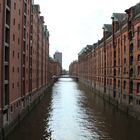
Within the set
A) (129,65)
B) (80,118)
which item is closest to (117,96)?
(129,65)

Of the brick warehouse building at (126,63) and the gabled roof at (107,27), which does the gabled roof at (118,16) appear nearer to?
the brick warehouse building at (126,63)

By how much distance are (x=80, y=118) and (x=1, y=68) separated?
58.5 feet

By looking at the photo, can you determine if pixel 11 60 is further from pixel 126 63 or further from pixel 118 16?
pixel 118 16

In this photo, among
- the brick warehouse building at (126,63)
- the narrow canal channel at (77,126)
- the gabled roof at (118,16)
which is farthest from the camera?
A: the gabled roof at (118,16)

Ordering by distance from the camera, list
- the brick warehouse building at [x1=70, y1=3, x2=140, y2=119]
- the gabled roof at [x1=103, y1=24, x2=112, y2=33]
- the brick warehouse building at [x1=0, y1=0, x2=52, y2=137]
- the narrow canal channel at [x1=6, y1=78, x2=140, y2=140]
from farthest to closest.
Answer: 1. the gabled roof at [x1=103, y1=24, x2=112, y2=33]
2. the brick warehouse building at [x1=70, y1=3, x2=140, y2=119]
3. the narrow canal channel at [x1=6, y1=78, x2=140, y2=140]
4. the brick warehouse building at [x1=0, y1=0, x2=52, y2=137]

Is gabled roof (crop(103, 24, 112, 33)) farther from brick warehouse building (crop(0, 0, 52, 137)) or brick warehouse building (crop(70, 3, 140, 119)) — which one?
brick warehouse building (crop(0, 0, 52, 137))

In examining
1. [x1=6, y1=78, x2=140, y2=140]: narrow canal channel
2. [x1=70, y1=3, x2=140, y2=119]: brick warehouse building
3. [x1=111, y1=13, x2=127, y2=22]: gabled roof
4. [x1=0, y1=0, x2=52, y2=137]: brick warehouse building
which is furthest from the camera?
[x1=111, y1=13, x2=127, y2=22]: gabled roof

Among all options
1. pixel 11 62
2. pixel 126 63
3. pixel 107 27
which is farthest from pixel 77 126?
pixel 107 27

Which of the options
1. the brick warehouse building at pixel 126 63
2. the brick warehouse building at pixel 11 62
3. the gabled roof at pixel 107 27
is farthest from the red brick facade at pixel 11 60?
the gabled roof at pixel 107 27

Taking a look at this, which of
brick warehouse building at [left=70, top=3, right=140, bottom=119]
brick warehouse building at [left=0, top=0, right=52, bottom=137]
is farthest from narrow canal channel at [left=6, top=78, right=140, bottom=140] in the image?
brick warehouse building at [left=70, top=3, right=140, bottom=119]

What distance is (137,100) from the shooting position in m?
40.7

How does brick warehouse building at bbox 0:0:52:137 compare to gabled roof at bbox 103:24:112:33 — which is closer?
brick warehouse building at bbox 0:0:52:137

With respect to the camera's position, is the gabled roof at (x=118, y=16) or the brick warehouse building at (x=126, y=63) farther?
the gabled roof at (x=118, y=16)

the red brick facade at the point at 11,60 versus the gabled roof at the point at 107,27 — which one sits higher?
the gabled roof at the point at 107,27
